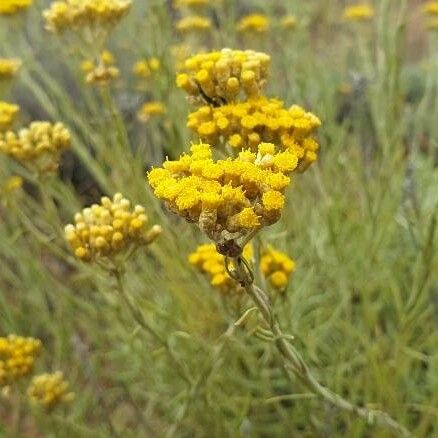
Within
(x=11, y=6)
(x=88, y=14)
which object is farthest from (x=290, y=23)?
(x=88, y=14)

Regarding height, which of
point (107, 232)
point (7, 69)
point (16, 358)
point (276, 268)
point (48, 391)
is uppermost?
point (107, 232)

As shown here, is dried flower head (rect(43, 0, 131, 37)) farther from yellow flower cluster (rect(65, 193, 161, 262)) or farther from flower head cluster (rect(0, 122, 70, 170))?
yellow flower cluster (rect(65, 193, 161, 262))

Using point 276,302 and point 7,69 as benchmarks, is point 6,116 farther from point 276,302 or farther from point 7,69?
point 276,302

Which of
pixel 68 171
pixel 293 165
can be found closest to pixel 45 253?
pixel 68 171

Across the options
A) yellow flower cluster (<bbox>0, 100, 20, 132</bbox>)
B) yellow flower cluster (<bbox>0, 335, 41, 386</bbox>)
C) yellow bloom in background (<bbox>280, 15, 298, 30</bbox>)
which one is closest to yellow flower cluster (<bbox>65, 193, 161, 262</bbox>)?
yellow flower cluster (<bbox>0, 335, 41, 386</bbox>)

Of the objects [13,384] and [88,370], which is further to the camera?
[88,370]

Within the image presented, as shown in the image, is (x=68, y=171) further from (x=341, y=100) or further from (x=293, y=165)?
(x=293, y=165)

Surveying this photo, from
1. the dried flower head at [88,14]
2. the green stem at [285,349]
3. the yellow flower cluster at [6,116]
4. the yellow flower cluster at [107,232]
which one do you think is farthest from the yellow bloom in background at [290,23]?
the green stem at [285,349]
